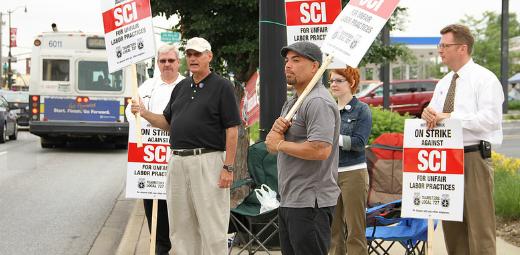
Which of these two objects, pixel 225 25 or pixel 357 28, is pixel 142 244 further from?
pixel 357 28

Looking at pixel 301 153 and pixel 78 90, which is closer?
pixel 301 153

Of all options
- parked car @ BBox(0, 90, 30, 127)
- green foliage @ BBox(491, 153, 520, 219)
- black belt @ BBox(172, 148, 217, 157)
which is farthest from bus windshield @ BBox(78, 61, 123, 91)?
black belt @ BBox(172, 148, 217, 157)

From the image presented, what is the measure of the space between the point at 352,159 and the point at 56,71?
14.7 m

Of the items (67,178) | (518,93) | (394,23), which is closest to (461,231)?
(394,23)

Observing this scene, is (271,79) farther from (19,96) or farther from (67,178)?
(19,96)

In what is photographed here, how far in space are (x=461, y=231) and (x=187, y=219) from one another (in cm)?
208

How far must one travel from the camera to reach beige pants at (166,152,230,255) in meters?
5.76

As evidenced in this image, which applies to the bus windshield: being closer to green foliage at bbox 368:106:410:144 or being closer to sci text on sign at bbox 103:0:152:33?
green foliage at bbox 368:106:410:144

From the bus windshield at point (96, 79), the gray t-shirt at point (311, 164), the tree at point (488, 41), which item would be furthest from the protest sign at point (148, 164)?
the tree at point (488, 41)

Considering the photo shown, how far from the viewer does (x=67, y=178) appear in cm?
1462

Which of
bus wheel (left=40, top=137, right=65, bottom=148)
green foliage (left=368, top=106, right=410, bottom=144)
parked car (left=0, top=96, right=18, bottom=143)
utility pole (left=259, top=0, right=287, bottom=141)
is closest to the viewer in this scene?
utility pole (left=259, top=0, right=287, bottom=141)

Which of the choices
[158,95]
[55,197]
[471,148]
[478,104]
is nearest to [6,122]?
[55,197]

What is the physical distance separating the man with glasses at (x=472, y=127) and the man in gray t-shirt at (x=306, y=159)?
1.12 metres

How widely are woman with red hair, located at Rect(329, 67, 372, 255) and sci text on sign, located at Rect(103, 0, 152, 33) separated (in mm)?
1711
